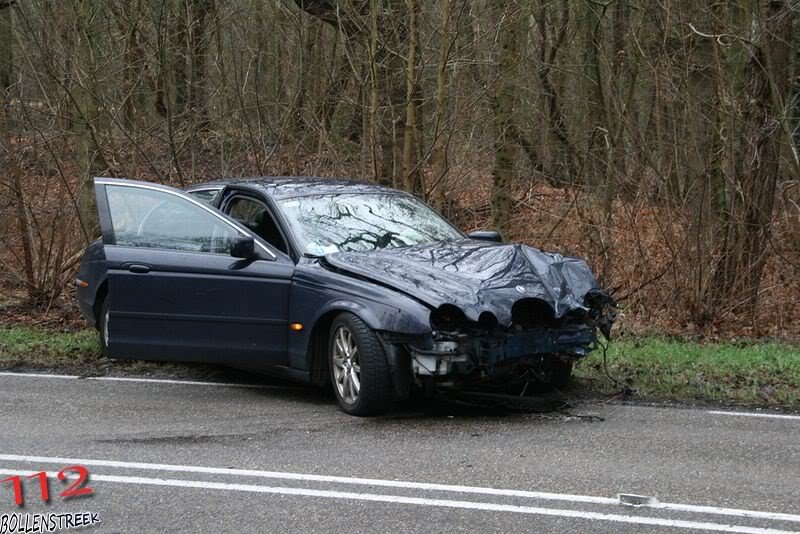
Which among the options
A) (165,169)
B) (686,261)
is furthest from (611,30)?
(165,169)

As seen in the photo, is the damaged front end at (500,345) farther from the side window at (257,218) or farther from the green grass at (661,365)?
the side window at (257,218)

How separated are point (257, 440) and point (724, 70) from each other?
26.6ft

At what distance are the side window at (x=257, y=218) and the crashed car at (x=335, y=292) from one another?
0.06 ft

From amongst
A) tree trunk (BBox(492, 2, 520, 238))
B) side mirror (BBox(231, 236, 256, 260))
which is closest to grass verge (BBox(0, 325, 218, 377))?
side mirror (BBox(231, 236, 256, 260))

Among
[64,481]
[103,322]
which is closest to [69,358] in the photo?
[103,322]

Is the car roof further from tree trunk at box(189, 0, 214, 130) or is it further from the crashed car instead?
tree trunk at box(189, 0, 214, 130)

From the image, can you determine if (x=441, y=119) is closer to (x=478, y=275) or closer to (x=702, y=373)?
(x=702, y=373)

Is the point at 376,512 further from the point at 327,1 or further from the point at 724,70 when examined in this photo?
the point at 327,1

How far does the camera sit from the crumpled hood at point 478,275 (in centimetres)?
730

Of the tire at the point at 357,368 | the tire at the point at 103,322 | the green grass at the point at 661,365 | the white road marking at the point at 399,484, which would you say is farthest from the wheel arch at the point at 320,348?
the tire at the point at 103,322

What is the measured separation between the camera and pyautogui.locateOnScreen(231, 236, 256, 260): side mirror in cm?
820

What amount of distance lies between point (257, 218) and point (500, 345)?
8.56 feet

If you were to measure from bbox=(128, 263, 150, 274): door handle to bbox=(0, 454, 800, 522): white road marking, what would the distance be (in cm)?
242

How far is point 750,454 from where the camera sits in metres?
6.52
